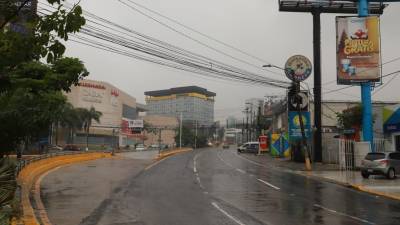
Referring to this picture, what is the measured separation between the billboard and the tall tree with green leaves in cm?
2533

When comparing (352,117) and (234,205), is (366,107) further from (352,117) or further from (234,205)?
(234,205)

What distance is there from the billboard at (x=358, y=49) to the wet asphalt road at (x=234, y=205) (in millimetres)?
16768

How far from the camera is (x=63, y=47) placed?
760 centimetres

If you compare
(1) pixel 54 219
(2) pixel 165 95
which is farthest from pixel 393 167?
(2) pixel 165 95

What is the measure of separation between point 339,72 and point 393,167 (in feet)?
39.1

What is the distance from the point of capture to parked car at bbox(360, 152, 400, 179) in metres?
30.9

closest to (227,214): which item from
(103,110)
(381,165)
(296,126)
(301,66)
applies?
(381,165)

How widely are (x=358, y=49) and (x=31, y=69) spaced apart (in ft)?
97.9

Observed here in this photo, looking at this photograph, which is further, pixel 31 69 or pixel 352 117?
pixel 352 117

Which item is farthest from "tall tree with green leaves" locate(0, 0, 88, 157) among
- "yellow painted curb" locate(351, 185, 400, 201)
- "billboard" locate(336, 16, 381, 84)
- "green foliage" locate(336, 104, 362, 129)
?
"green foliage" locate(336, 104, 362, 129)

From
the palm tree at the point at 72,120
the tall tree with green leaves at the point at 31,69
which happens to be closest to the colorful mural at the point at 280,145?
the tall tree with green leaves at the point at 31,69

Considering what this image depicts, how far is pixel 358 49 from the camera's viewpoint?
40.8m

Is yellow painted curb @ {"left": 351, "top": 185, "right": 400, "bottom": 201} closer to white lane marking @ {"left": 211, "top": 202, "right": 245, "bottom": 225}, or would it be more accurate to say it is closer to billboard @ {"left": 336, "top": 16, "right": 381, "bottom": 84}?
white lane marking @ {"left": 211, "top": 202, "right": 245, "bottom": 225}

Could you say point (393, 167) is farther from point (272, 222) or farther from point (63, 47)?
point (63, 47)
